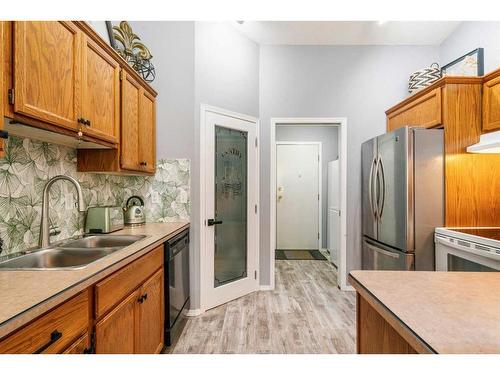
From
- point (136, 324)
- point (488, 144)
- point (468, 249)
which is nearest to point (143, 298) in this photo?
point (136, 324)

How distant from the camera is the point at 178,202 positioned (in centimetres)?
288

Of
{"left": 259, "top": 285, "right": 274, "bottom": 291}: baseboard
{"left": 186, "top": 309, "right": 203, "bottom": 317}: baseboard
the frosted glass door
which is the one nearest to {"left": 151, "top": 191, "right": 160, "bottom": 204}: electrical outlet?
the frosted glass door

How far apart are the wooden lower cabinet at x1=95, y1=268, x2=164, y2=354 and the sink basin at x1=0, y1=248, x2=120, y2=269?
30 cm

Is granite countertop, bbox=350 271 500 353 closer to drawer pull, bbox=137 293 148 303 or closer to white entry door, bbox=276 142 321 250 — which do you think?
drawer pull, bbox=137 293 148 303

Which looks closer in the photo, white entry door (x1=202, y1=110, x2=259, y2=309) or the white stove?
the white stove

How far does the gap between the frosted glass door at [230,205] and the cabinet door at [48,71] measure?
5.37 ft

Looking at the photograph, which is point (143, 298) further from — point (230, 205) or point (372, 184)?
point (372, 184)

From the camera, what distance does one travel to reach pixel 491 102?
230 cm

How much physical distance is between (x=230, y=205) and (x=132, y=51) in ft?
5.67

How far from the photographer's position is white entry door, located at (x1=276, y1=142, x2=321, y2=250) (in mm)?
5465

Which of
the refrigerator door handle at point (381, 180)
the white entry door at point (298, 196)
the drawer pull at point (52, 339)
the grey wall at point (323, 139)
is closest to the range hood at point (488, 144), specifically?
the refrigerator door handle at point (381, 180)
